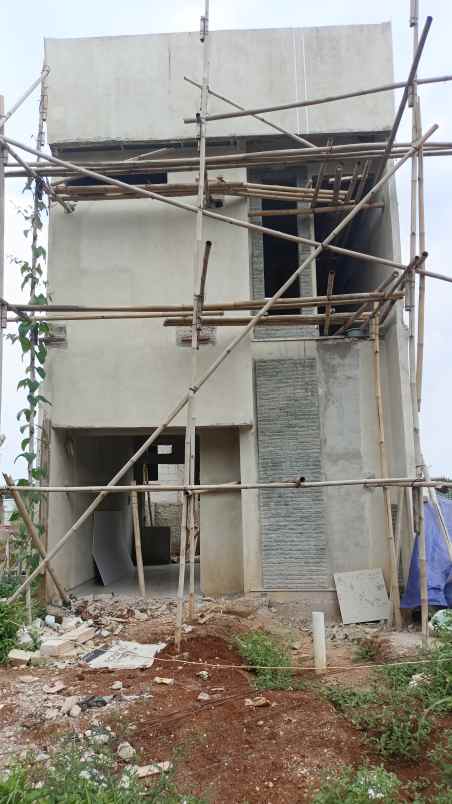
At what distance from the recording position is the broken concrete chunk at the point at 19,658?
6125 millimetres

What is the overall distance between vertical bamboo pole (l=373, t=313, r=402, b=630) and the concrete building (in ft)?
0.87

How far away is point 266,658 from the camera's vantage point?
5801mm

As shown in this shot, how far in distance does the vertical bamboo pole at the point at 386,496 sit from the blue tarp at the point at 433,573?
152 millimetres

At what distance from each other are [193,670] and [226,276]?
5.60 m

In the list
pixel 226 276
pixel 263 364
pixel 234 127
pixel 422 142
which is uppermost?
pixel 234 127

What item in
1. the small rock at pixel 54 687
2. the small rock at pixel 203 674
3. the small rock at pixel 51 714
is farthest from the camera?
the small rock at pixel 203 674

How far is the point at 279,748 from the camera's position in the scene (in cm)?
404

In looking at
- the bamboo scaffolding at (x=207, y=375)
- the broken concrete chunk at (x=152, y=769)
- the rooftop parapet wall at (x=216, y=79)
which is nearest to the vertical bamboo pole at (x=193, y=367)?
the bamboo scaffolding at (x=207, y=375)

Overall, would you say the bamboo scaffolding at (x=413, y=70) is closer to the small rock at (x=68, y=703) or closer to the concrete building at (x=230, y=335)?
the concrete building at (x=230, y=335)

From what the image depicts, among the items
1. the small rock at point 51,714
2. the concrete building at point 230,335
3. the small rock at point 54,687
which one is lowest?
the small rock at point 51,714

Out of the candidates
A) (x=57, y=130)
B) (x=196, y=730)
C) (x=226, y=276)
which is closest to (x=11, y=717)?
(x=196, y=730)

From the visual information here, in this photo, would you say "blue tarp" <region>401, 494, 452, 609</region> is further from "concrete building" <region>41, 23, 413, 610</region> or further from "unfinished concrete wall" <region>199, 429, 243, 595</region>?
"unfinished concrete wall" <region>199, 429, 243, 595</region>

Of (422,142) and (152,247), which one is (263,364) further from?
(422,142)

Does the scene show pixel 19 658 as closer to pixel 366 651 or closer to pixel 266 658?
pixel 266 658
